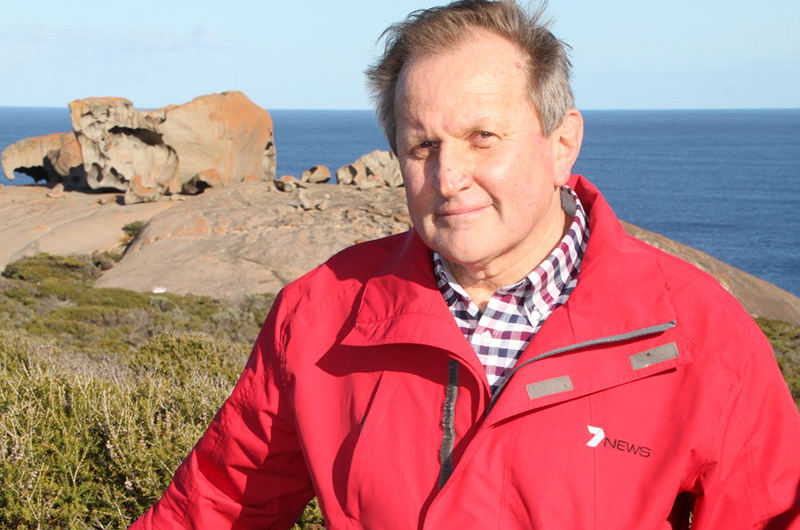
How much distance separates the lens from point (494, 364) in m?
2.05

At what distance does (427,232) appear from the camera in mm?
2125

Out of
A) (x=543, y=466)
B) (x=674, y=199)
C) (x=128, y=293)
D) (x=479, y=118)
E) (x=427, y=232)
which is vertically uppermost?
(x=479, y=118)

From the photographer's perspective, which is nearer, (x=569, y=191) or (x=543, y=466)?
(x=543, y=466)

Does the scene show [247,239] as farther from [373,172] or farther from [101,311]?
[373,172]

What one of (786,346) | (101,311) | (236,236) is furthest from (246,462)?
(236,236)

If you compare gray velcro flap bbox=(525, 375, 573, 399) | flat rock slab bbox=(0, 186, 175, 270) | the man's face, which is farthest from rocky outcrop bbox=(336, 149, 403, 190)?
gray velcro flap bbox=(525, 375, 573, 399)

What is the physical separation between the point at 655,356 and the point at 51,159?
2916 cm

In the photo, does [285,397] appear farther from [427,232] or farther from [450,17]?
[450,17]

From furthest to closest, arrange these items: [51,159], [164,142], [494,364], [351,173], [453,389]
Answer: [51,159], [164,142], [351,173], [494,364], [453,389]

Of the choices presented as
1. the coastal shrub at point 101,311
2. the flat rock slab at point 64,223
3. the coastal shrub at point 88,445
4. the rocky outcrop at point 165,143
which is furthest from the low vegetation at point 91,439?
the rocky outcrop at point 165,143

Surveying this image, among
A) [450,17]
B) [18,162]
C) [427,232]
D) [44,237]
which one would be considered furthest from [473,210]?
[18,162]

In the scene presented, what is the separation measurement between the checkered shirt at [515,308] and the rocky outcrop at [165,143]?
21.9 meters

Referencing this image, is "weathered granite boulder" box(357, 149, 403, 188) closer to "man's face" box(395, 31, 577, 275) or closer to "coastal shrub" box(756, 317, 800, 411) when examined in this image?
"coastal shrub" box(756, 317, 800, 411)

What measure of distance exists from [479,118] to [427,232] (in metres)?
0.34
